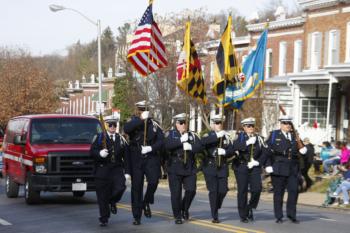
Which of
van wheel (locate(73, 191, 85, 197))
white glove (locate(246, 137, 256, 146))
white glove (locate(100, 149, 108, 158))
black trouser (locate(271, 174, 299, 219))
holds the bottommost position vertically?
van wheel (locate(73, 191, 85, 197))

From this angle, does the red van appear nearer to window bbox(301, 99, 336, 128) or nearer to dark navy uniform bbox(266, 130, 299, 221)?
dark navy uniform bbox(266, 130, 299, 221)

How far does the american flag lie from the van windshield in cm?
188

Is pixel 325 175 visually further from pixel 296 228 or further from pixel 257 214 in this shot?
pixel 296 228

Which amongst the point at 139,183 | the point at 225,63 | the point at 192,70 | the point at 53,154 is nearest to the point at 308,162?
the point at 192,70

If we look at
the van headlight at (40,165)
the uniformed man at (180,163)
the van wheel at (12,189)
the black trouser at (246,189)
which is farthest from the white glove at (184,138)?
the van wheel at (12,189)

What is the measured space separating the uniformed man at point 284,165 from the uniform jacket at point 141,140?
6.72ft

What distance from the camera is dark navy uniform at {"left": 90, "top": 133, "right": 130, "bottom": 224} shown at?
1459cm

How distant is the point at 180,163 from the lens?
14773 mm

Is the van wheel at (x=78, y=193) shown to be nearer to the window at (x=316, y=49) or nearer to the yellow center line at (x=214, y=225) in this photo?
the yellow center line at (x=214, y=225)

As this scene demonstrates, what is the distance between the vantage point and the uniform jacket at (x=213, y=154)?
14867 millimetres

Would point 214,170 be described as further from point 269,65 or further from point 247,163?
point 269,65

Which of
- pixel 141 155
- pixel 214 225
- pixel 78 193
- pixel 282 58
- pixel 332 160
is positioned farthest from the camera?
pixel 282 58

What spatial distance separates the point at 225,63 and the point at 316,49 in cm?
2242

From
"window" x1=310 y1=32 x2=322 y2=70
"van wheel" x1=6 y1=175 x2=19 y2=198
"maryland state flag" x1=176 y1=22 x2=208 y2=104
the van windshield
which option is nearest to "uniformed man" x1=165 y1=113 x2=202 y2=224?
"maryland state flag" x1=176 y1=22 x2=208 y2=104
